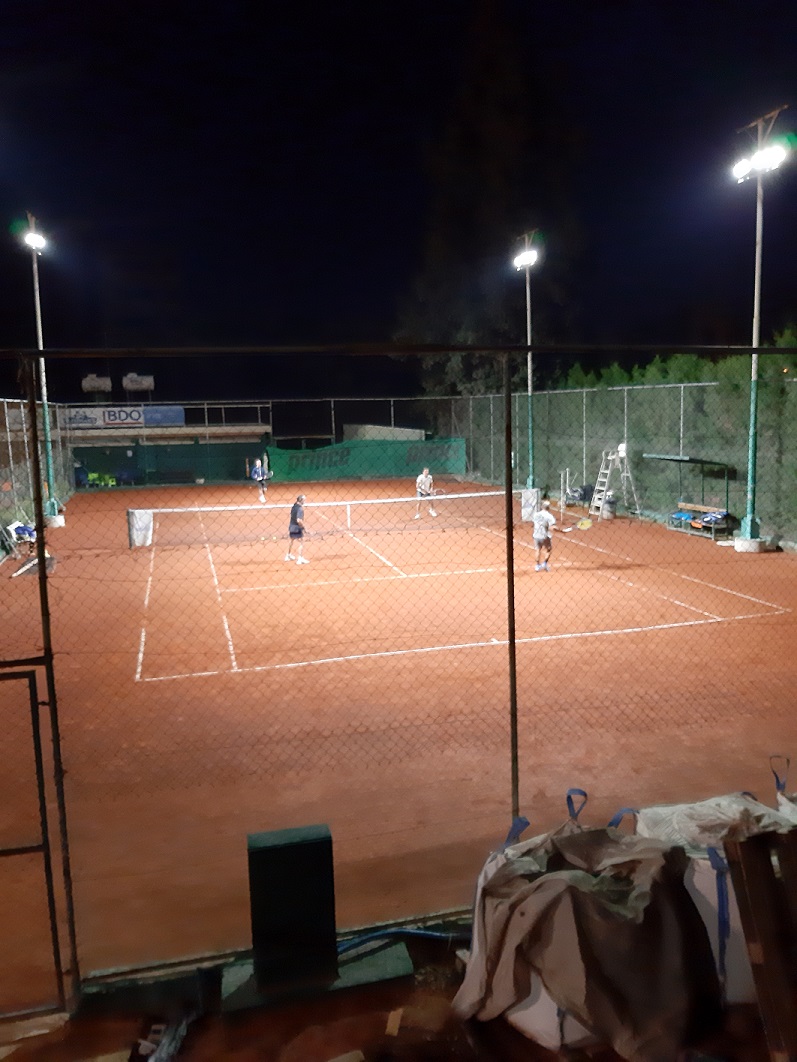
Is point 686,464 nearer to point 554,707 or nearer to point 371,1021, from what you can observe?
point 554,707

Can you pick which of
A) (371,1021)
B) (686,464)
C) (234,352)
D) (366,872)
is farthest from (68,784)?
(686,464)

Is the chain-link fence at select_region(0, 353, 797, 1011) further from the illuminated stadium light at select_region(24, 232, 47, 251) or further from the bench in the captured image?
the illuminated stadium light at select_region(24, 232, 47, 251)

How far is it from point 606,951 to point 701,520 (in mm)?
19103

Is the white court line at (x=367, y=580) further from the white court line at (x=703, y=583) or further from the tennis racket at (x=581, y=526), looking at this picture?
the tennis racket at (x=581, y=526)

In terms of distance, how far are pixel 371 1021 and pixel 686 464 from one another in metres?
21.8

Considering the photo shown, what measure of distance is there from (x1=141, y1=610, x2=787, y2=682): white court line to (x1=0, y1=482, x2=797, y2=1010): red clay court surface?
0.06 m

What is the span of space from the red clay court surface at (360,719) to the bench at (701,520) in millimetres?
2525

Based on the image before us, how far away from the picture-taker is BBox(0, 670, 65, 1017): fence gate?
428 centimetres

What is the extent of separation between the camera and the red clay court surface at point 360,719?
5941 mm

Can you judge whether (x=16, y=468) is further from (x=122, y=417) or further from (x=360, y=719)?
(x=122, y=417)

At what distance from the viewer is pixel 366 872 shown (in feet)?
19.7

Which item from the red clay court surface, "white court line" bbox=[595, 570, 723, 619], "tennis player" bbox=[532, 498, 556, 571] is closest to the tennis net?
"tennis player" bbox=[532, 498, 556, 571]

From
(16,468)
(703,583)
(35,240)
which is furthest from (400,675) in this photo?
(35,240)

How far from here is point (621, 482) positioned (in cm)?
2745
